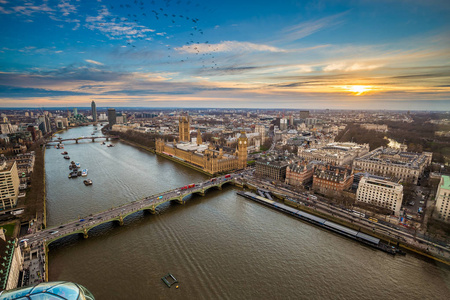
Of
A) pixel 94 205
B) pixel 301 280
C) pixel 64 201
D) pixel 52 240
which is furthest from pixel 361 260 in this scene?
pixel 64 201

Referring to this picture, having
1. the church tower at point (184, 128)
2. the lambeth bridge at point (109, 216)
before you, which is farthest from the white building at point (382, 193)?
the church tower at point (184, 128)

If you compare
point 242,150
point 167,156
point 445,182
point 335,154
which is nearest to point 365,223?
point 445,182

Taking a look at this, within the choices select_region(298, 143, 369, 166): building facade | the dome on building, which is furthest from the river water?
select_region(298, 143, 369, 166): building facade

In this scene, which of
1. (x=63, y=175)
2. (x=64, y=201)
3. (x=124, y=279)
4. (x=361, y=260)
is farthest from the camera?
(x=63, y=175)

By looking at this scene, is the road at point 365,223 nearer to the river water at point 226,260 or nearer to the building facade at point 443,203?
the river water at point 226,260

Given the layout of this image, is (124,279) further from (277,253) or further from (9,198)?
(9,198)

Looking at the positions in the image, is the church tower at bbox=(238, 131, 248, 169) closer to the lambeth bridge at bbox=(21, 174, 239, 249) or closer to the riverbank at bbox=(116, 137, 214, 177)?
the riverbank at bbox=(116, 137, 214, 177)

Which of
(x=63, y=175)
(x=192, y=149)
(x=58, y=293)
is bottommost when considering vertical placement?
(x=63, y=175)
